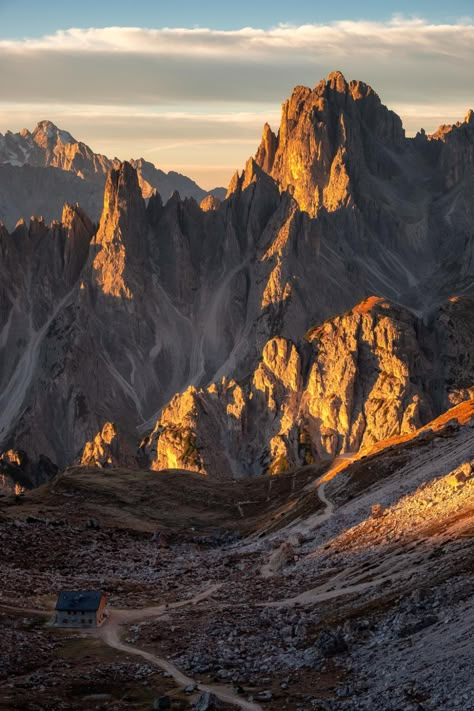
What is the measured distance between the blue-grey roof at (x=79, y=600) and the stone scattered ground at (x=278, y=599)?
5.53ft

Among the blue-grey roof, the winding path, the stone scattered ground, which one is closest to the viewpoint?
the stone scattered ground

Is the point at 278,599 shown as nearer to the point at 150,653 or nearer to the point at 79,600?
the point at 79,600

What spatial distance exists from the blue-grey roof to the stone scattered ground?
5.53ft

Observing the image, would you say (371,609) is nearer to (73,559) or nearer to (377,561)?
(377,561)

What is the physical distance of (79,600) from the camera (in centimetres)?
8450

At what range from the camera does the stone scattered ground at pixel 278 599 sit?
59.6 m

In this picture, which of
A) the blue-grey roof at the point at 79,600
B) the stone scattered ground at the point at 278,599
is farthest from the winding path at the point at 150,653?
the blue-grey roof at the point at 79,600

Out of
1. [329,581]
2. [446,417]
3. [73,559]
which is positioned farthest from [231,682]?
[446,417]

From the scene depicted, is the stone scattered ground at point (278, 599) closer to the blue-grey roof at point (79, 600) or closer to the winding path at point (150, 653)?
the winding path at point (150, 653)

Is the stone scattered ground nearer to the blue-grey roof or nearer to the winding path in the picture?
the winding path

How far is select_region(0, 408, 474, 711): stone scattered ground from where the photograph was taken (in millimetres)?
59625

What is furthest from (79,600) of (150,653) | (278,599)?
(278,599)

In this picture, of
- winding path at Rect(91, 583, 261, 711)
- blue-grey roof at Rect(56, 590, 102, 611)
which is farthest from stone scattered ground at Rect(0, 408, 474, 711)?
blue-grey roof at Rect(56, 590, 102, 611)

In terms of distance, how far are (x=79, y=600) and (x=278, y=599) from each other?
13737mm
